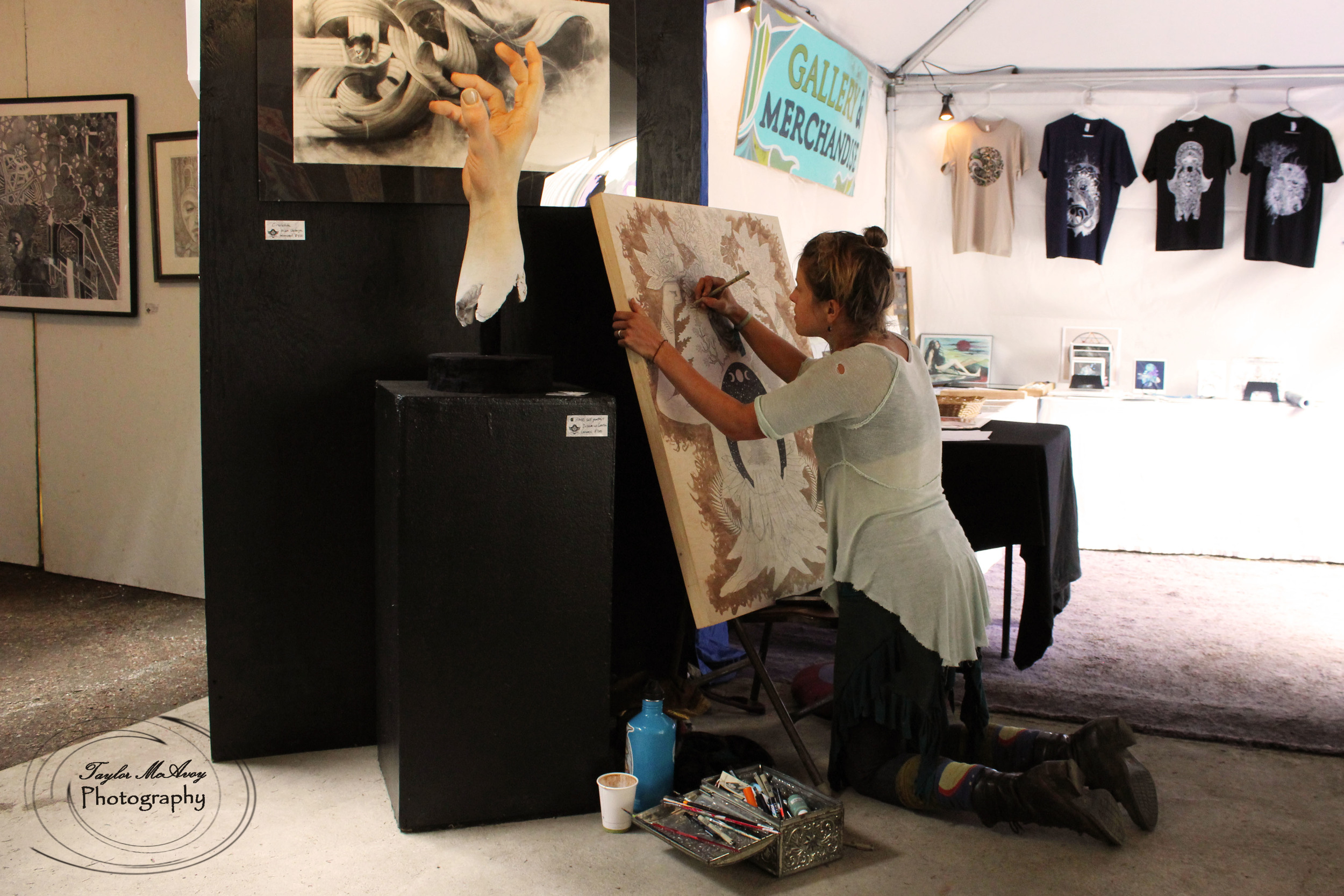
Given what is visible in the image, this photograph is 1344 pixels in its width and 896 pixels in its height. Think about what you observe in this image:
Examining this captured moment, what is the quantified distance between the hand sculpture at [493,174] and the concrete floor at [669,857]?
1134mm

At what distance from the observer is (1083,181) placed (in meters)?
5.82

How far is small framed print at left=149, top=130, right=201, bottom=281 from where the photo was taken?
3.81m

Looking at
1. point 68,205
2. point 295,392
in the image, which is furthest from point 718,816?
point 68,205

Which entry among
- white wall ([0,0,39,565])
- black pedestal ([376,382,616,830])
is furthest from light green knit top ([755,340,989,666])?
white wall ([0,0,39,565])

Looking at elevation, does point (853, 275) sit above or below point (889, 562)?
above

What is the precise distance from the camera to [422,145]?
2.40 m

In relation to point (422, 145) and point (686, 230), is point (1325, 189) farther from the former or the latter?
point (422, 145)

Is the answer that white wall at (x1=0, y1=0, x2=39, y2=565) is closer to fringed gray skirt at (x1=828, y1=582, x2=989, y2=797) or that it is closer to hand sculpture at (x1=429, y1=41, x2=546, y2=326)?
hand sculpture at (x1=429, y1=41, x2=546, y2=326)

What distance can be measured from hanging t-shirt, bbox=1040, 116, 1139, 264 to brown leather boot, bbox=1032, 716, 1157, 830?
168 inches

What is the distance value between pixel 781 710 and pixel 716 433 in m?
0.68

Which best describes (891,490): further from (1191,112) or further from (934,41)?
(1191,112)

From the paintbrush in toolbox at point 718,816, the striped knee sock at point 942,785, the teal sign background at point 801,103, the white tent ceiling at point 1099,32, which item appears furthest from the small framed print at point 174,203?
the striped knee sock at point 942,785

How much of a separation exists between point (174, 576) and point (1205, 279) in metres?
5.48

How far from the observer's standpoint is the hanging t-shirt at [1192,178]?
561cm
